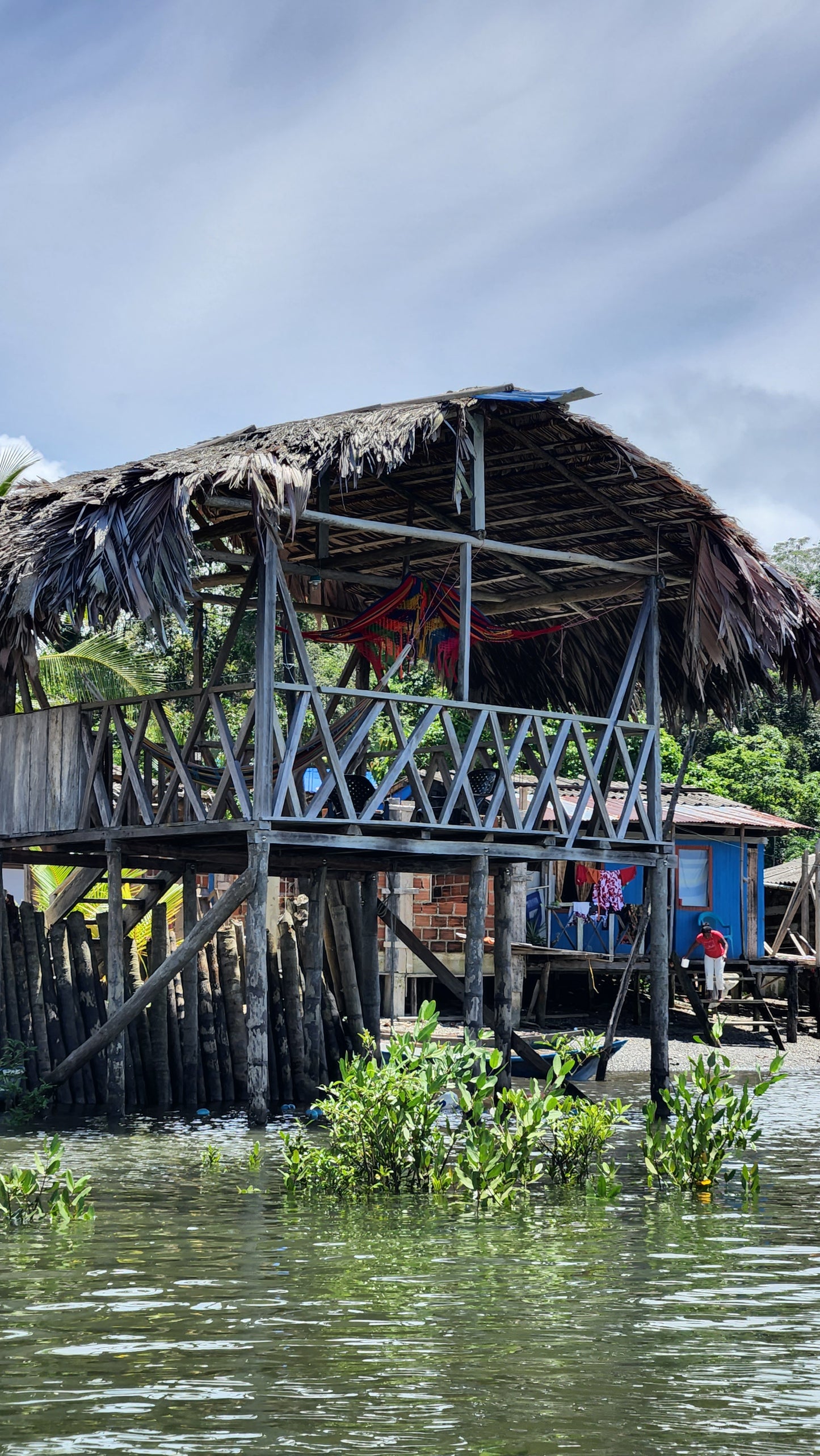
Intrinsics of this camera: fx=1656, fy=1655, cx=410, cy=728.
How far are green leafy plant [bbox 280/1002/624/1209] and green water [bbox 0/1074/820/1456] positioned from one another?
0.98ft

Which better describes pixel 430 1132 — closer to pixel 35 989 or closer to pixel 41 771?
pixel 35 989

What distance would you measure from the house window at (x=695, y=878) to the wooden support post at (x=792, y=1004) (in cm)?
209

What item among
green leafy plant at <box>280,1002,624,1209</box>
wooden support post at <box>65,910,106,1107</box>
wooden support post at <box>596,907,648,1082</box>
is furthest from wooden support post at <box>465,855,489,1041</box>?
wooden support post at <box>596,907,648,1082</box>

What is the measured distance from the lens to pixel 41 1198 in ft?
28.5

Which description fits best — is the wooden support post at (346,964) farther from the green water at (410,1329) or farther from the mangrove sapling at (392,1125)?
the green water at (410,1329)

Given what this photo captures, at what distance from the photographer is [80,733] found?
13.9 metres

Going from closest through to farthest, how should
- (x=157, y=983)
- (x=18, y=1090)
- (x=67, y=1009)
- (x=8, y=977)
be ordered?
1. (x=157, y=983)
2. (x=18, y=1090)
3. (x=8, y=977)
4. (x=67, y=1009)

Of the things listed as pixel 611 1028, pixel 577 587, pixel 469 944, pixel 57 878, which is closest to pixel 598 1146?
pixel 469 944

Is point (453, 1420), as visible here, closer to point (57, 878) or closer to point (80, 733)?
point (80, 733)

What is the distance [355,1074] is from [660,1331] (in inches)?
151

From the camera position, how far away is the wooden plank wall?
547 inches

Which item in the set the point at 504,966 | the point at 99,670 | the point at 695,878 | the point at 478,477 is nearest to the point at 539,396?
the point at 478,477

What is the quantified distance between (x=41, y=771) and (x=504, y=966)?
14.1 ft

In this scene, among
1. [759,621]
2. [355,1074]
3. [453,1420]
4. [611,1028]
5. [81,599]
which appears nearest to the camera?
[453,1420]
